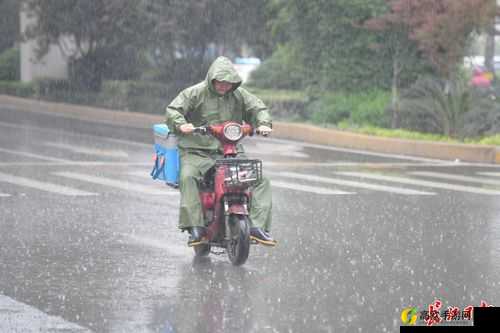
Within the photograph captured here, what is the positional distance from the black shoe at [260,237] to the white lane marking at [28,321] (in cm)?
219

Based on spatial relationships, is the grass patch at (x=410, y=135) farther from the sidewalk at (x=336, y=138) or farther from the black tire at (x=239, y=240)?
the black tire at (x=239, y=240)

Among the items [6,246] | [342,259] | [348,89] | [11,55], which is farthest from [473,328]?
[11,55]

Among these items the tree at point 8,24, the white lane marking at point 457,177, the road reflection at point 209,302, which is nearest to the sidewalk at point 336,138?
the white lane marking at point 457,177

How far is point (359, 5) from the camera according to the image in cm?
2447

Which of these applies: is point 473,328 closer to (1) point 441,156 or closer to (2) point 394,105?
(1) point 441,156

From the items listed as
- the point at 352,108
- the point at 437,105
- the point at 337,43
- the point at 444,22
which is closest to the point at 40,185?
the point at 437,105

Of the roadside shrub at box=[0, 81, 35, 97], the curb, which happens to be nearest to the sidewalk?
the curb

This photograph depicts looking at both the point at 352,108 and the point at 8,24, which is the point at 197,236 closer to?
the point at 352,108

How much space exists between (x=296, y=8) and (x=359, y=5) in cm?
160

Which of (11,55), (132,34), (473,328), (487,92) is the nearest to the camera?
(473,328)

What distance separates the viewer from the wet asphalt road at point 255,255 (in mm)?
7754

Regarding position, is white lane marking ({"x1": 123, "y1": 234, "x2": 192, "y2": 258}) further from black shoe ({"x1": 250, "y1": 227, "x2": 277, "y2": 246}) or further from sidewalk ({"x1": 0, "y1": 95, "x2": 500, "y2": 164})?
sidewalk ({"x1": 0, "y1": 95, "x2": 500, "y2": 164})

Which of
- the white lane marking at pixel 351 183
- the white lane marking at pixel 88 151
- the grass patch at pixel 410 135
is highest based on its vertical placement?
the grass patch at pixel 410 135

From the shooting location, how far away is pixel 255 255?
10219mm
